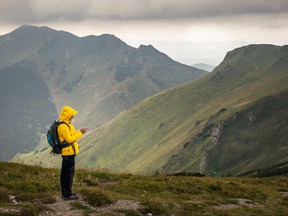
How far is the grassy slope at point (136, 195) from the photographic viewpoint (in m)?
19.9

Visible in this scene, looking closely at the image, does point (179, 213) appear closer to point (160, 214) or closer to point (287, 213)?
point (160, 214)

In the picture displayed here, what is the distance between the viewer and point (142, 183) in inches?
1120

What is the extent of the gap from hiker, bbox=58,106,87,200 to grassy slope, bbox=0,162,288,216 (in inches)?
35.3

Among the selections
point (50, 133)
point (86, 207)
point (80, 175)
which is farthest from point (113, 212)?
point (80, 175)

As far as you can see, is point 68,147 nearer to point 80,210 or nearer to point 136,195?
point 80,210

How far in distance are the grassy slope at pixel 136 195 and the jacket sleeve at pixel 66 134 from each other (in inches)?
136

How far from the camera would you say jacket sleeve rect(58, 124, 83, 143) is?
19359mm

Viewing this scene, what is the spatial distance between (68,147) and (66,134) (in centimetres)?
76

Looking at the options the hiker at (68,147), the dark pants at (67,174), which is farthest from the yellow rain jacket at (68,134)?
the dark pants at (67,174)

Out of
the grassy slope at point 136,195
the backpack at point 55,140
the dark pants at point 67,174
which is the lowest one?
the grassy slope at point 136,195

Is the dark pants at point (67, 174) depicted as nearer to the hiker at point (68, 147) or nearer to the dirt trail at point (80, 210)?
the hiker at point (68, 147)

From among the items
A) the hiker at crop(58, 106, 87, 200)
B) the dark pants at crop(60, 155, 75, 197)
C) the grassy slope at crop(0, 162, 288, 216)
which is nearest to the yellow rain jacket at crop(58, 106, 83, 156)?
the hiker at crop(58, 106, 87, 200)

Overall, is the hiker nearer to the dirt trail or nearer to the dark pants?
the dark pants

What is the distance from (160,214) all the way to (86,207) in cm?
423
